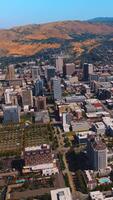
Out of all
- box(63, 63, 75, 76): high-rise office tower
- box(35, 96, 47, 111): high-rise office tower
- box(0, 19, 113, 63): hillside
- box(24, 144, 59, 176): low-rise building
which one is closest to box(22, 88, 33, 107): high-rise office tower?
box(35, 96, 47, 111): high-rise office tower

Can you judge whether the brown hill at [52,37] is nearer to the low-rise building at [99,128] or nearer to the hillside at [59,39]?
the hillside at [59,39]

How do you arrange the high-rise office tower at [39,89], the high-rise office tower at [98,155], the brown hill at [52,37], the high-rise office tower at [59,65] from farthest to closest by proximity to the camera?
the brown hill at [52,37] → the high-rise office tower at [59,65] → the high-rise office tower at [39,89] → the high-rise office tower at [98,155]

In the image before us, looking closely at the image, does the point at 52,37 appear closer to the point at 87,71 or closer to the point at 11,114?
the point at 87,71

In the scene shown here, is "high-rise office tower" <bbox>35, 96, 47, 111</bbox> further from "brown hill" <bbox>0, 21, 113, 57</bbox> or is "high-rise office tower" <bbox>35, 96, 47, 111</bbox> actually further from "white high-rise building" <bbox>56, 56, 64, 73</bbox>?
"brown hill" <bbox>0, 21, 113, 57</bbox>

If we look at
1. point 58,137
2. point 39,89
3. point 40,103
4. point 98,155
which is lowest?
point 58,137

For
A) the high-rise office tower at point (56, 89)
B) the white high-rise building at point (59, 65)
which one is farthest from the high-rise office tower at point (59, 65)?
the high-rise office tower at point (56, 89)

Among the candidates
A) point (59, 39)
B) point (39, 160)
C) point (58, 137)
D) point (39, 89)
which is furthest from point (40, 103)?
point (59, 39)

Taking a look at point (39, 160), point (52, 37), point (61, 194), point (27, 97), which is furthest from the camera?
point (52, 37)

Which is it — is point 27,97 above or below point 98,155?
below
